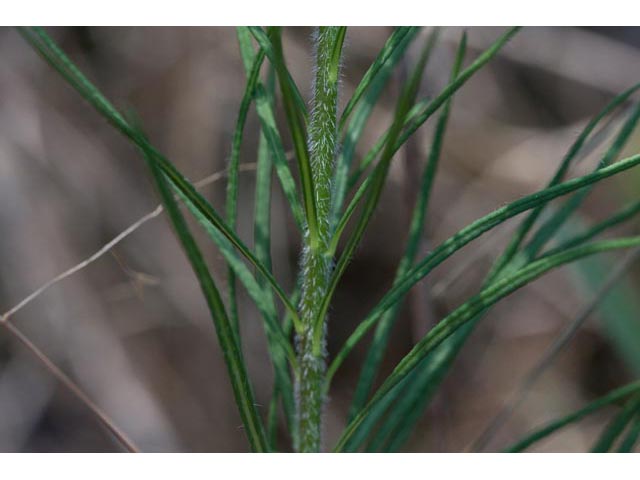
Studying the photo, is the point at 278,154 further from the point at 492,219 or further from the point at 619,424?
the point at 619,424

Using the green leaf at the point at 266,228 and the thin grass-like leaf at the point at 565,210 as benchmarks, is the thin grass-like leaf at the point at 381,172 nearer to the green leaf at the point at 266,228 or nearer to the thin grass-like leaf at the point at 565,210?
the green leaf at the point at 266,228

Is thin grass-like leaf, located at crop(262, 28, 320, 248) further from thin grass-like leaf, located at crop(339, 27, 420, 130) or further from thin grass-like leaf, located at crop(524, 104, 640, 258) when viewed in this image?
thin grass-like leaf, located at crop(524, 104, 640, 258)

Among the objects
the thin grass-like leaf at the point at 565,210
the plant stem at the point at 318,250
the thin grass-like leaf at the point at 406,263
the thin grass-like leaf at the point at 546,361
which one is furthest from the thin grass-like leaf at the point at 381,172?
the thin grass-like leaf at the point at 546,361

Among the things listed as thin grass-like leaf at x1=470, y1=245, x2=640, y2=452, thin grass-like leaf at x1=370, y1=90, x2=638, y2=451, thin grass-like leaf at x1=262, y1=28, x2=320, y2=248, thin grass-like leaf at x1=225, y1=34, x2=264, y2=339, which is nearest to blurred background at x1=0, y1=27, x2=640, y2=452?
thin grass-like leaf at x1=470, y1=245, x2=640, y2=452

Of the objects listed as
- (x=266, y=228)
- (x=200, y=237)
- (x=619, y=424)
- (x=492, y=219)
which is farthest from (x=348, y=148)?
(x=200, y=237)

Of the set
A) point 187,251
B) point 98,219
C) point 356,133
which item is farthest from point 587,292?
point 98,219
